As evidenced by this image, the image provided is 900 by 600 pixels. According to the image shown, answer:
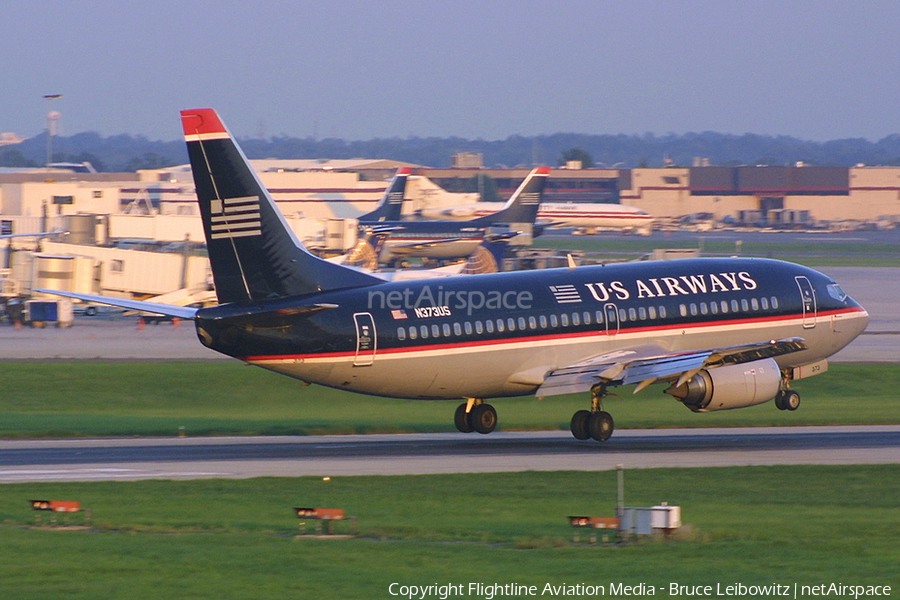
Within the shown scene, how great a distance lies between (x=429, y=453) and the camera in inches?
1347

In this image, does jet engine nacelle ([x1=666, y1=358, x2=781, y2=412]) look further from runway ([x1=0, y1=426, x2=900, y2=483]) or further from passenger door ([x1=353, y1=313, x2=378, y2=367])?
passenger door ([x1=353, y1=313, x2=378, y2=367])

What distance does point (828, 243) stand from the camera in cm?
16638

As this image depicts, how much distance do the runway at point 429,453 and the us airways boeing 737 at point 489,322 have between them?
155 centimetres

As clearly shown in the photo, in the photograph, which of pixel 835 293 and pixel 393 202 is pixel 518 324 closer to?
pixel 835 293

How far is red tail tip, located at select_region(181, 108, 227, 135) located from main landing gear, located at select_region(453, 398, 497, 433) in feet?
39.1

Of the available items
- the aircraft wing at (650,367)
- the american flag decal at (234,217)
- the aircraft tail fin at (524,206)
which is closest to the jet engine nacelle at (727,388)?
the aircraft wing at (650,367)

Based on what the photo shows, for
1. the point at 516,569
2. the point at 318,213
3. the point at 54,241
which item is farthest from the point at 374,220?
the point at 516,569

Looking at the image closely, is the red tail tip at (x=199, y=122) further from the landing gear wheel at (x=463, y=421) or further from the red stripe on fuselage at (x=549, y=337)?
the landing gear wheel at (x=463, y=421)

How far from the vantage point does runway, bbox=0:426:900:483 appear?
101 ft

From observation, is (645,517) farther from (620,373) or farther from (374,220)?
(374,220)

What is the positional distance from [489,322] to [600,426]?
4.48 meters

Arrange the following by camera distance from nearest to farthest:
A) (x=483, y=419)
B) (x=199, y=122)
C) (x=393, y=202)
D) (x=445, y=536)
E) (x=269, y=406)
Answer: (x=445, y=536), (x=199, y=122), (x=483, y=419), (x=269, y=406), (x=393, y=202)

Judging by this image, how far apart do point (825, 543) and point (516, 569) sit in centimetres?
559

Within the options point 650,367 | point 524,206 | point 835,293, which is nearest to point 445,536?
point 650,367
